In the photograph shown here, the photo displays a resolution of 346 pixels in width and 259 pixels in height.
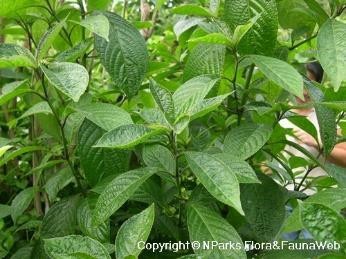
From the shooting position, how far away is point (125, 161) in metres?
0.97

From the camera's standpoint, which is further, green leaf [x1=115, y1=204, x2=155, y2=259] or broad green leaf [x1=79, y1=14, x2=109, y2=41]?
broad green leaf [x1=79, y1=14, x2=109, y2=41]

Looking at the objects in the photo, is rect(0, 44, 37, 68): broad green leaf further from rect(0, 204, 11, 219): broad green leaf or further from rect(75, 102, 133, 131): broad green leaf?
rect(0, 204, 11, 219): broad green leaf

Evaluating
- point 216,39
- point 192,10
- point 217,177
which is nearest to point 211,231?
point 217,177

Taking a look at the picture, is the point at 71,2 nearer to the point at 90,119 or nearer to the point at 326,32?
the point at 90,119

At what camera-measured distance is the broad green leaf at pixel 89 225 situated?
894 millimetres

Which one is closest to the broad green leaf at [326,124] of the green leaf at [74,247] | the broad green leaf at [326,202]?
the broad green leaf at [326,202]

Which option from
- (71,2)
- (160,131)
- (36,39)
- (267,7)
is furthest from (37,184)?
(267,7)

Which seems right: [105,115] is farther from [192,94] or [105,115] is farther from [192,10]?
[192,10]

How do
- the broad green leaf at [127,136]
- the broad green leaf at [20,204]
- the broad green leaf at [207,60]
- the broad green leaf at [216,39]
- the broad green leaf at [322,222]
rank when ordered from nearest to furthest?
the broad green leaf at [322,222]
the broad green leaf at [127,136]
the broad green leaf at [216,39]
the broad green leaf at [207,60]
the broad green leaf at [20,204]

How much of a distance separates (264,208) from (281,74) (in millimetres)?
248

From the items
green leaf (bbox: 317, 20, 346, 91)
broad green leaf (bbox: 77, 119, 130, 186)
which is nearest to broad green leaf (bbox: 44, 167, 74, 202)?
broad green leaf (bbox: 77, 119, 130, 186)

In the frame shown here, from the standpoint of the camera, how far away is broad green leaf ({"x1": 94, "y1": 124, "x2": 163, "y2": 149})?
78cm

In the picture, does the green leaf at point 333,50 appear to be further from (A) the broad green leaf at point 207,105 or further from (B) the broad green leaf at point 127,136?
(B) the broad green leaf at point 127,136

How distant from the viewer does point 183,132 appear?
99cm
